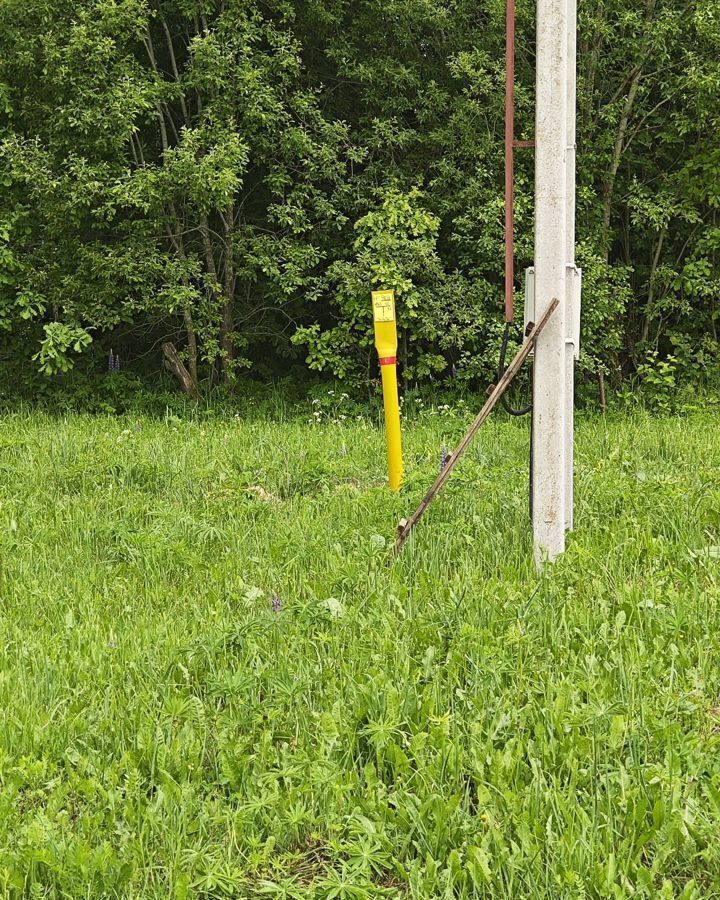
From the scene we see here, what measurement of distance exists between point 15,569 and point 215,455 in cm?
291

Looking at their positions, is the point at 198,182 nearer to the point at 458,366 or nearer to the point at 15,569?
the point at 458,366

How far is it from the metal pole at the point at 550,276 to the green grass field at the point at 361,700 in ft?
1.01

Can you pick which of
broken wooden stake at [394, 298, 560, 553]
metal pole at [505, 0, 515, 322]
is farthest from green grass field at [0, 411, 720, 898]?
metal pole at [505, 0, 515, 322]

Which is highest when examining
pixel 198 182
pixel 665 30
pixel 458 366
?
pixel 665 30

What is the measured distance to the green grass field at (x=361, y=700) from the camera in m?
2.43

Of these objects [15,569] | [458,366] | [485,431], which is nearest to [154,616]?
[15,569]

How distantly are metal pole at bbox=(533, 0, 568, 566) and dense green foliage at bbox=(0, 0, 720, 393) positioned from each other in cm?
627

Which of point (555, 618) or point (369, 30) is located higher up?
point (369, 30)

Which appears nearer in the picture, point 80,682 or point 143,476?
point 80,682

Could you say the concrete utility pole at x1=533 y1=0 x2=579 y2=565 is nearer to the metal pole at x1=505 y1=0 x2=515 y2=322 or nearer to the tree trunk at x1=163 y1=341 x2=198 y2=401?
the metal pole at x1=505 y1=0 x2=515 y2=322

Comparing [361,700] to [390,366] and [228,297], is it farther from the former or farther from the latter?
[228,297]

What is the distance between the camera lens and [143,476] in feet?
22.7

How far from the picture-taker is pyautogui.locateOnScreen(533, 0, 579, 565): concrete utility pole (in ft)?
14.3

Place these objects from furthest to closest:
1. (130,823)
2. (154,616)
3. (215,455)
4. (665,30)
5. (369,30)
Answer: (369,30) < (665,30) < (215,455) < (154,616) < (130,823)
